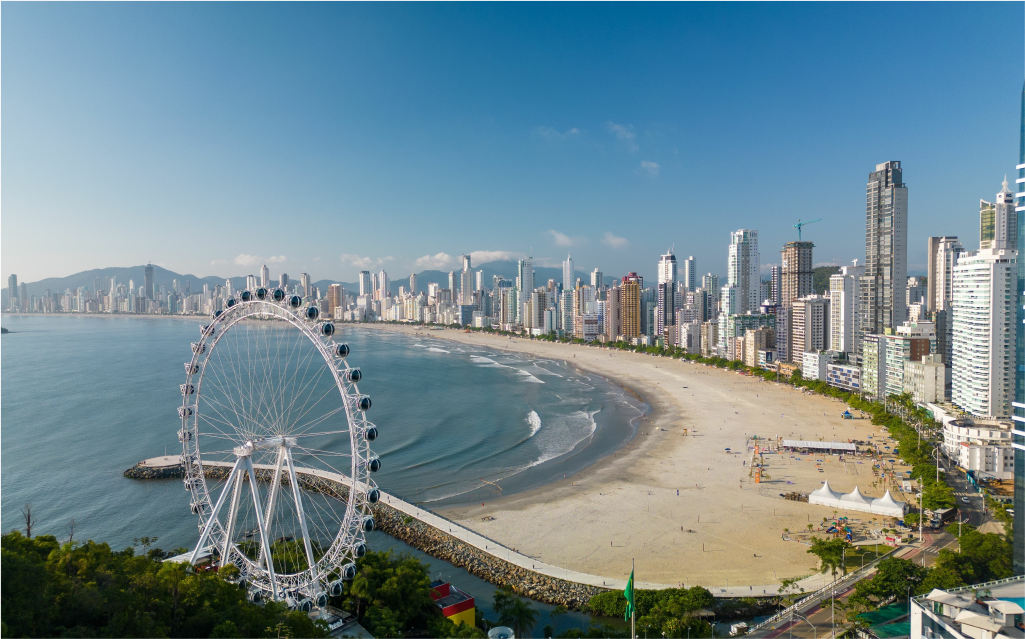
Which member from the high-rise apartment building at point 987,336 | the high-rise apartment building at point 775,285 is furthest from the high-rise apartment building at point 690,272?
the high-rise apartment building at point 987,336

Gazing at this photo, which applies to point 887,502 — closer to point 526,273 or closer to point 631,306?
point 631,306

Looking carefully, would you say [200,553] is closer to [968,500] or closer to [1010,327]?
[968,500]

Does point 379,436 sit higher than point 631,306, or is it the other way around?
point 631,306

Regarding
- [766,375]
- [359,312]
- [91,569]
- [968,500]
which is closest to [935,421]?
[968,500]

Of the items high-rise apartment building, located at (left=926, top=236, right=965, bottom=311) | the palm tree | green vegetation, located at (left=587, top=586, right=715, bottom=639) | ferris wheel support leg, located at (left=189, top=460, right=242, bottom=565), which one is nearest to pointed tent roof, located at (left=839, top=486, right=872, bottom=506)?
green vegetation, located at (left=587, top=586, right=715, bottom=639)

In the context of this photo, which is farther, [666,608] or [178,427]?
[178,427]

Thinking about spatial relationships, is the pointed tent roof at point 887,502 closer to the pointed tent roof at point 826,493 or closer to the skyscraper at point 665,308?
the pointed tent roof at point 826,493

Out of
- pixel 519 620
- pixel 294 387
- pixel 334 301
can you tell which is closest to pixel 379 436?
pixel 294 387
